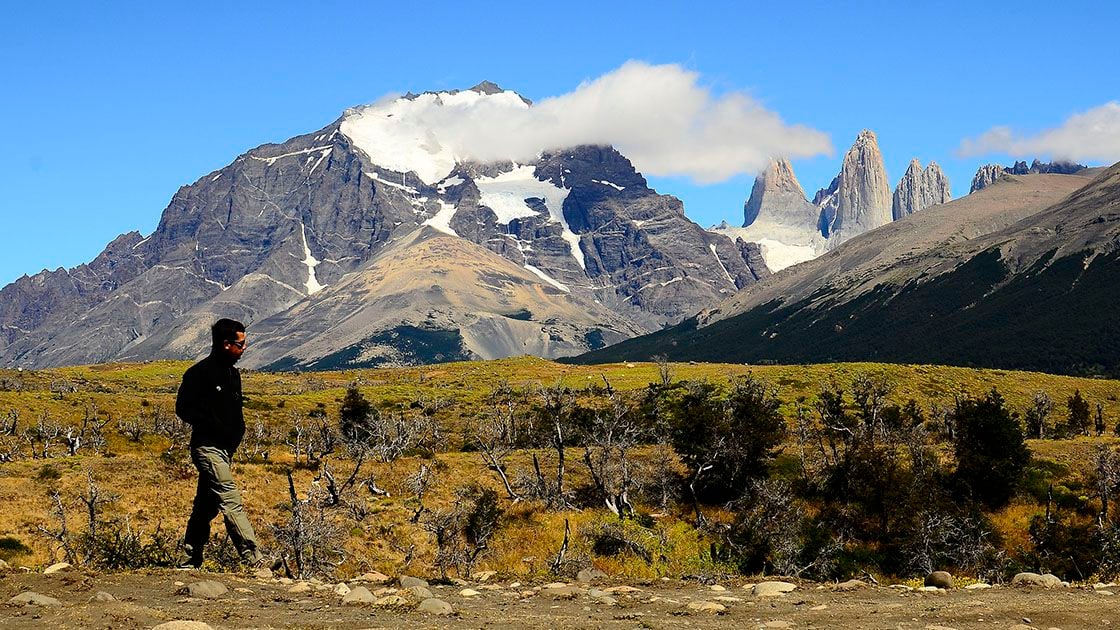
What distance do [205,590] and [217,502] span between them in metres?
1.67

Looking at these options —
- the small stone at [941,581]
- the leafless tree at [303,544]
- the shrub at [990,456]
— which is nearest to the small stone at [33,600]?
the leafless tree at [303,544]

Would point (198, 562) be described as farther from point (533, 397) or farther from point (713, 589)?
point (533, 397)

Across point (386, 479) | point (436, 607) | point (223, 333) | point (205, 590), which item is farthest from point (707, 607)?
point (386, 479)

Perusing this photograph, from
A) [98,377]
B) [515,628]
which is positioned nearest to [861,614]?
[515,628]

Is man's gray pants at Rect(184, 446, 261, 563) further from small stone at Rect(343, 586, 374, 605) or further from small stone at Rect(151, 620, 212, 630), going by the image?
small stone at Rect(151, 620, 212, 630)

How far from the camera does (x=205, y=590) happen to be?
16.3 meters

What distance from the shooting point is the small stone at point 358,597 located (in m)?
16.2

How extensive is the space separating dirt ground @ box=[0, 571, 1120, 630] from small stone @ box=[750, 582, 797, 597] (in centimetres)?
20

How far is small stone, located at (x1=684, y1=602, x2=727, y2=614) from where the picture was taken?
16.1 metres

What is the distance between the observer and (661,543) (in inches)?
1981

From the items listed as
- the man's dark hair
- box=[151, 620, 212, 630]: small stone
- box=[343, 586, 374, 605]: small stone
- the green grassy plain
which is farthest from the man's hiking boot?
the green grassy plain

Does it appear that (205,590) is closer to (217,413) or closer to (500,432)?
(217,413)

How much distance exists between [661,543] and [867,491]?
45.8ft

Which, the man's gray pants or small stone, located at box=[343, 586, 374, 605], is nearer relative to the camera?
small stone, located at box=[343, 586, 374, 605]
